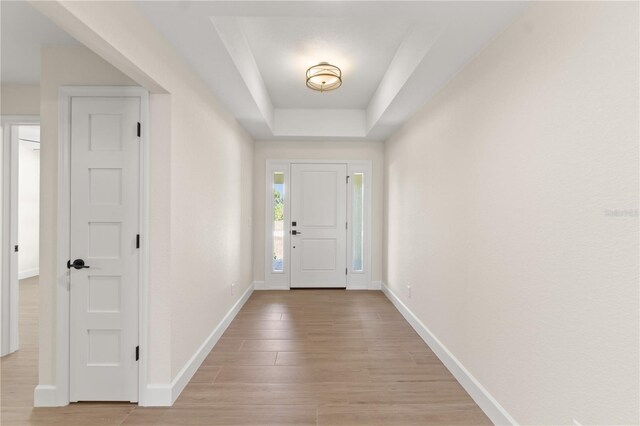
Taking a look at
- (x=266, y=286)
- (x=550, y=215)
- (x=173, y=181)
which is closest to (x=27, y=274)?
(x=266, y=286)

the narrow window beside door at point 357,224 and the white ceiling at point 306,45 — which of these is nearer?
the white ceiling at point 306,45

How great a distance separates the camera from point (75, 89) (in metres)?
2.22

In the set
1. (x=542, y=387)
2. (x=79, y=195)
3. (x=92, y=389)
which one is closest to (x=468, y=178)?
(x=542, y=387)

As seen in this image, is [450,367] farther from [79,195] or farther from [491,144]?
[79,195]

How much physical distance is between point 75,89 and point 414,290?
11.7ft

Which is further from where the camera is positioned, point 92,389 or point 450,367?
point 450,367

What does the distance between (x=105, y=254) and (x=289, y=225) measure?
3.30 meters

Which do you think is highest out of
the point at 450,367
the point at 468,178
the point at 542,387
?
the point at 468,178

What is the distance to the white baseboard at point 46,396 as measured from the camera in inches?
86.5

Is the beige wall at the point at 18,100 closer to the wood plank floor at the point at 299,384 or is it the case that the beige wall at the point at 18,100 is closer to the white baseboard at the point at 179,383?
the wood plank floor at the point at 299,384

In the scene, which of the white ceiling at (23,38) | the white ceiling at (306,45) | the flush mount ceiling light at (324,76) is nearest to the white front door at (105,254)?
the white ceiling at (23,38)

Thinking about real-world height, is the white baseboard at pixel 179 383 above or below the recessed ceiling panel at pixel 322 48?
below

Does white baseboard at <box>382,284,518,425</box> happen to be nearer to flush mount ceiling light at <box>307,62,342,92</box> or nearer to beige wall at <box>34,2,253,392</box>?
beige wall at <box>34,2,253,392</box>

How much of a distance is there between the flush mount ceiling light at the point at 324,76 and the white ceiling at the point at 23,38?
6.66 ft
